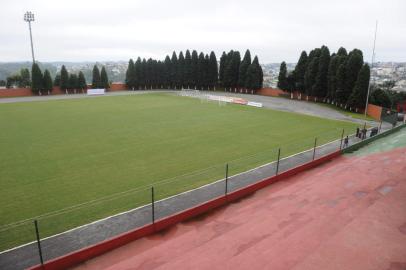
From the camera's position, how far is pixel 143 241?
10.3 metres

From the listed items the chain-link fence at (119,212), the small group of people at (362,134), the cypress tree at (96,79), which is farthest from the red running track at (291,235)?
the cypress tree at (96,79)

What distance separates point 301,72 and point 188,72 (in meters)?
23.6

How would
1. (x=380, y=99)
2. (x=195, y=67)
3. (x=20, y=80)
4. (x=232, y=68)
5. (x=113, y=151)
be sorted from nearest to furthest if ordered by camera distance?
(x=113, y=151) < (x=380, y=99) < (x=232, y=68) < (x=195, y=67) < (x=20, y=80)

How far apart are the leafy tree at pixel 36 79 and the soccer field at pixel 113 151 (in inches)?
608

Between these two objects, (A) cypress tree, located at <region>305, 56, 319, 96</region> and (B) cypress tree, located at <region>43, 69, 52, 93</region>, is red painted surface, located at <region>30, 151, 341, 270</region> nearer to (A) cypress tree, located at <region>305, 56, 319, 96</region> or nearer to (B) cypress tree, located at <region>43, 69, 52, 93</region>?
(A) cypress tree, located at <region>305, 56, 319, 96</region>

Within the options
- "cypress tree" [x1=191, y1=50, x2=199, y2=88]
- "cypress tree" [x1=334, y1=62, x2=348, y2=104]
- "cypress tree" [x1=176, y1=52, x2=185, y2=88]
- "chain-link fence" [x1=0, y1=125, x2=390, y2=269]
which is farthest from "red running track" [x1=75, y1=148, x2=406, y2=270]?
"cypress tree" [x1=176, y1=52, x2=185, y2=88]

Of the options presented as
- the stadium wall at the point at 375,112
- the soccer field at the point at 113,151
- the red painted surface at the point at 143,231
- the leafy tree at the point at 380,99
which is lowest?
the red painted surface at the point at 143,231

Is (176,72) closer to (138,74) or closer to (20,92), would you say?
(138,74)

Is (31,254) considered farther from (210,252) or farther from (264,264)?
(264,264)

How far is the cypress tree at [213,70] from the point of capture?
61.8 m

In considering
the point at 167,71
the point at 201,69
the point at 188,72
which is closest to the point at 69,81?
the point at 167,71

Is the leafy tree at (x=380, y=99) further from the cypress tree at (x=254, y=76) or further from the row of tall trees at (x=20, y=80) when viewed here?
the row of tall trees at (x=20, y=80)

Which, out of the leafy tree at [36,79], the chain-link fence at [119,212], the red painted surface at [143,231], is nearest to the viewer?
the red painted surface at [143,231]

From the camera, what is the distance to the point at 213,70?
62.4 m
